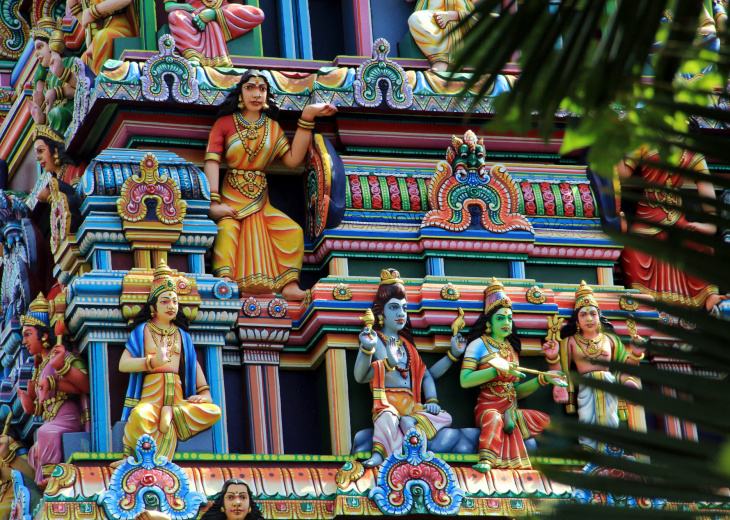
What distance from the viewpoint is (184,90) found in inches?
436

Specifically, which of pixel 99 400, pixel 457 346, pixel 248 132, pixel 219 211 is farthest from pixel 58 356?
pixel 457 346

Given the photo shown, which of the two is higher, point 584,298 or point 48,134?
point 48,134

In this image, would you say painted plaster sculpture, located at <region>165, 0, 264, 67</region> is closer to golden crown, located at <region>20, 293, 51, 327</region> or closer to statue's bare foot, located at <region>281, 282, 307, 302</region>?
statue's bare foot, located at <region>281, 282, 307, 302</region>

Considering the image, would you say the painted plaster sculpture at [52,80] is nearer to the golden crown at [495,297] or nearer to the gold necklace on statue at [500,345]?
the golden crown at [495,297]

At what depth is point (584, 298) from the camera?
36.6 feet

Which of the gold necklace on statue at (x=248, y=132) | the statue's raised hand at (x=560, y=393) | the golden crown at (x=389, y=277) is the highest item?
the gold necklace on statue at (x=248, y=132)

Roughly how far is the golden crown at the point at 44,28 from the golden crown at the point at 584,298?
5675mm

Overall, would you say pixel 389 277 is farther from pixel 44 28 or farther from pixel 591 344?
pixel 44 28

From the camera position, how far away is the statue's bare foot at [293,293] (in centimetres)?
1115

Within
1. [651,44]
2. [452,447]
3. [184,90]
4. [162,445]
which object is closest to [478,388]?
[452,447]

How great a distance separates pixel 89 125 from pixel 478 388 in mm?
3965

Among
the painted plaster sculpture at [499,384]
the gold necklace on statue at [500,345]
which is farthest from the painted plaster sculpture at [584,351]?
the gold necklace on statue at [500,345]

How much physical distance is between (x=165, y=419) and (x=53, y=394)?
125 cm

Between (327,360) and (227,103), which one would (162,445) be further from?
(227,103)
